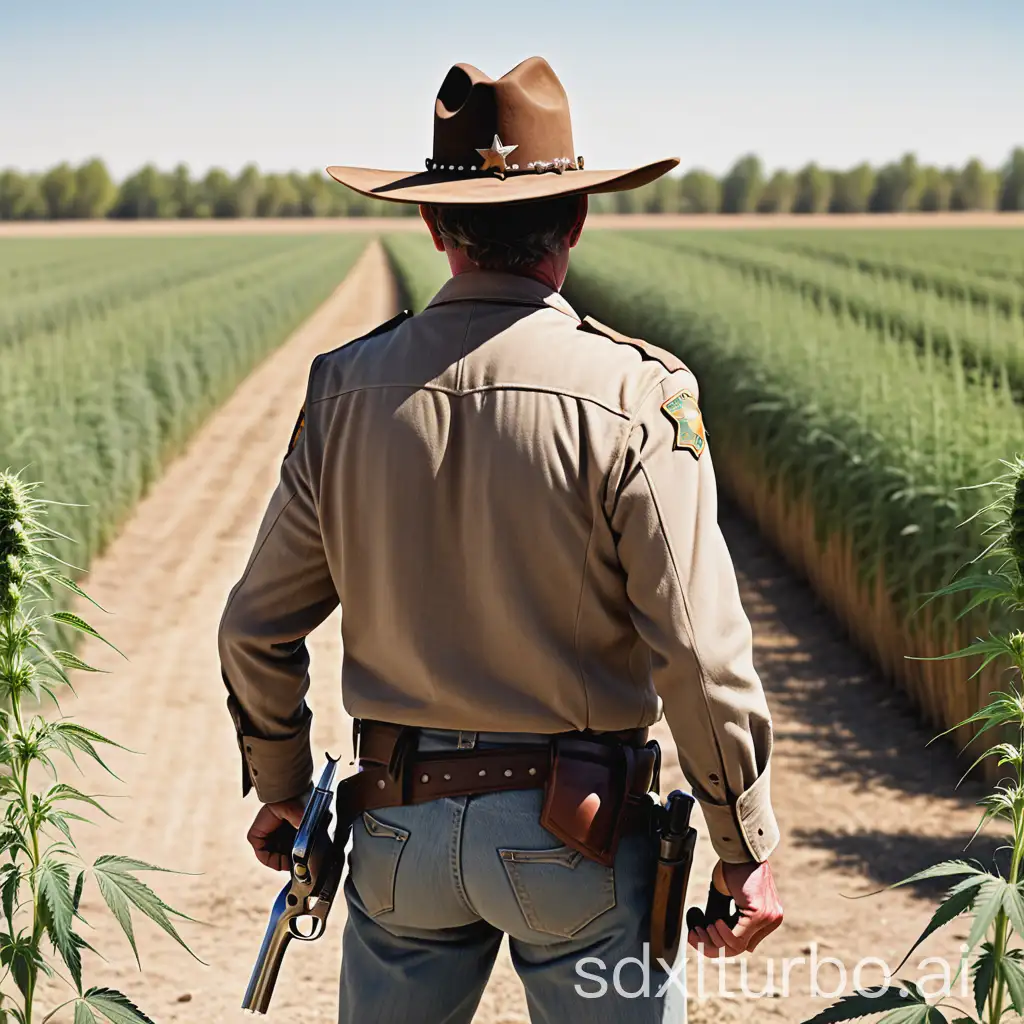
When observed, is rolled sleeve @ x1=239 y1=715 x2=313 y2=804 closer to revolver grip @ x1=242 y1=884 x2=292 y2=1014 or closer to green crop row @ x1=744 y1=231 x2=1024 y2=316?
revolver grip @ x1=242 y1=884 x2=292 y2=1014

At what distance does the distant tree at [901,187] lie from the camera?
12281cm

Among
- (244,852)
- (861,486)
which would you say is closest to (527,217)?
(244,852)

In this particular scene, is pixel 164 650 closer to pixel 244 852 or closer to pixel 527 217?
pixel 244 852

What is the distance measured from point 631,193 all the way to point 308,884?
402 ft

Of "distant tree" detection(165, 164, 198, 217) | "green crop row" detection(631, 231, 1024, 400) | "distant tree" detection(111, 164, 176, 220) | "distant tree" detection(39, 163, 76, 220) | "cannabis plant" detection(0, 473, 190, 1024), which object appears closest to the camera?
"cannabis plant" detection(0, 473, 190, 1024)

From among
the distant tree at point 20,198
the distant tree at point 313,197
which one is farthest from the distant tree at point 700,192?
the distant tree at point 20,198

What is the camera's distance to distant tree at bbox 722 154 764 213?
13375 cm

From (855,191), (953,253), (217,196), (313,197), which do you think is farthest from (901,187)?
(953,253)

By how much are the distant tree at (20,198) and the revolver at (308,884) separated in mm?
138206

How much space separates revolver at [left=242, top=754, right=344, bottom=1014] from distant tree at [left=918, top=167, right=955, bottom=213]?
127 meters

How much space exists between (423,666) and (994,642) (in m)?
0.91

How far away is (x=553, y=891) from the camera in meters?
1.94

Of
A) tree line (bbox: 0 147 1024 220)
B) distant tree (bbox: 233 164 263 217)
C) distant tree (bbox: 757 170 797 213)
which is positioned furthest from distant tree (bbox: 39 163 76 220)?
distant tree (bbox: 757 170 797 213)

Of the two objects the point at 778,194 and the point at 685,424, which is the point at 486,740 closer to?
the point at 685,424
